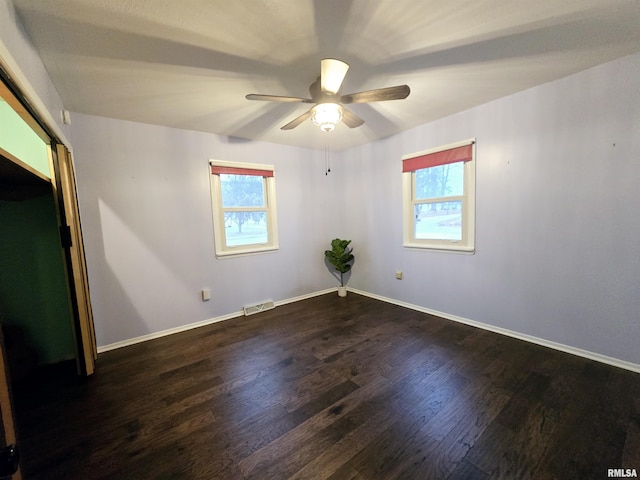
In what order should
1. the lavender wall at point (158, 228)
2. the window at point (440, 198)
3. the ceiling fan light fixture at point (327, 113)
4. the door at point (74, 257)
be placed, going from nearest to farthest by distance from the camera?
the ceiling fan light fixture at point (327, 113) < the door at point (74, 257) < the lavender wall at point (158, 228) < the window at point (440, 198)

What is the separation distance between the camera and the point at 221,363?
7.36ft

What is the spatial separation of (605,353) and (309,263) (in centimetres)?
330

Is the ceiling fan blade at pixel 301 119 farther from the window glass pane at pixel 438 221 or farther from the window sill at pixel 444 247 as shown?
the window sill at pixel 444 247

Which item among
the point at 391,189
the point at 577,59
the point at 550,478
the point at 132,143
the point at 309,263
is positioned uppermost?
the point at 577,59

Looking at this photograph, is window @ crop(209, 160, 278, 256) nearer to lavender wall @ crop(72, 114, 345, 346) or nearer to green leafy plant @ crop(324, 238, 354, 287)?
lavender wall @ crop(72, 114, 345, 346)

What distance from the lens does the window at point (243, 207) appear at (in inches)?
126

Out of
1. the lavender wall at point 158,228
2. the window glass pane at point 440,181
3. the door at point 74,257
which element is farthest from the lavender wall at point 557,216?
the door at point 74,257

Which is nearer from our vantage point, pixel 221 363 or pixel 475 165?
pixel 221 363

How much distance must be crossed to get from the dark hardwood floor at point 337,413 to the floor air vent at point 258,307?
0.82 meters

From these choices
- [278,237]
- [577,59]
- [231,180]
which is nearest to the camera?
[577,59]

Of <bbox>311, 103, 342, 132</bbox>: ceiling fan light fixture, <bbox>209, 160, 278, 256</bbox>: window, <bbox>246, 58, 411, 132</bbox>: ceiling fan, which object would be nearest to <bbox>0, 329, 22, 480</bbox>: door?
<bbox>246, 58, 411, 132</bbox>: ceiling fan

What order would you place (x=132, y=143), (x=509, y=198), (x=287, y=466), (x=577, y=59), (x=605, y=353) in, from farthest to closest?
(x=132, y=143), (x=509, y=198), (x=605, y=353), (x=577, y=59), (x=287, y=466)

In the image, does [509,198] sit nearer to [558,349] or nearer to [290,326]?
[558,349]

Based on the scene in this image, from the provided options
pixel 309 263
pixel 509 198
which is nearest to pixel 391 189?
pixel 509 198
